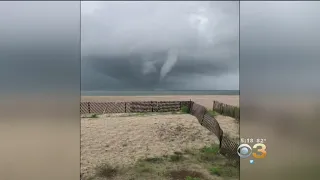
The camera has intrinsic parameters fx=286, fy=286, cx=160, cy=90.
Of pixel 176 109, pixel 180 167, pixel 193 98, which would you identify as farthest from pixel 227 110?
pixel 180 167

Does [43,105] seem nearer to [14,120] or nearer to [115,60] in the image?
[14,120]

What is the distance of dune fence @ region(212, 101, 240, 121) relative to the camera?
7.12 feet

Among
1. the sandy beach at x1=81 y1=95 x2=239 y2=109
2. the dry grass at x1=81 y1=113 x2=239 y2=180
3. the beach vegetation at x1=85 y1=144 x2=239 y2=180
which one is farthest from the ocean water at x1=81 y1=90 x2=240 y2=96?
the beach vegetation at x1=85 y1=144 x2=239 y2=180

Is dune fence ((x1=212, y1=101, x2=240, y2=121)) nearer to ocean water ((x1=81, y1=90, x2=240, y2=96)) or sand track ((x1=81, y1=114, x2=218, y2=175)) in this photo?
ocean water ((x1=81, y1=90, x2=240, y2=96))

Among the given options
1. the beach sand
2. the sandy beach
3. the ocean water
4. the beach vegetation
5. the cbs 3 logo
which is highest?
the ocean water

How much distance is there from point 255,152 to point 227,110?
39 centimetres

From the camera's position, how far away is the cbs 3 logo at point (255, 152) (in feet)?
7.18

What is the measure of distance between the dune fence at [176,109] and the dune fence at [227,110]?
0.04 ft

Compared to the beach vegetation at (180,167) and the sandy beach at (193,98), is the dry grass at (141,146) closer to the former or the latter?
the beach vegetation at (180,167)

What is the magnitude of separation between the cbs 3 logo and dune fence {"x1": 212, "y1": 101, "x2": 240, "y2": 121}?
8.8 inches

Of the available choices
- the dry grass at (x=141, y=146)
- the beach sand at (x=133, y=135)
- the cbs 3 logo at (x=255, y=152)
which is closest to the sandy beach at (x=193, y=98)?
the beach sand at (x=133, y=135)

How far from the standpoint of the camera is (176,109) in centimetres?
217

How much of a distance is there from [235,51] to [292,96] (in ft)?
1.87

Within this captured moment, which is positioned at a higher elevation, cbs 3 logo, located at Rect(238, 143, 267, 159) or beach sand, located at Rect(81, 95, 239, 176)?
beach sand, located at Rect(81, 95, 239, 176)
